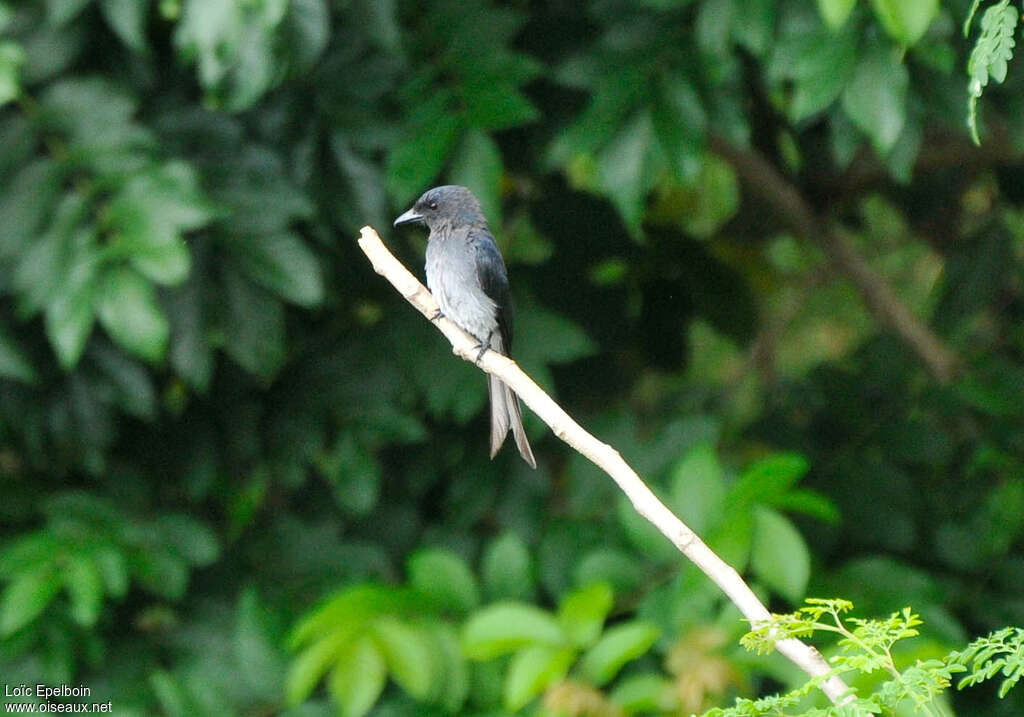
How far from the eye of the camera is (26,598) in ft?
10.2

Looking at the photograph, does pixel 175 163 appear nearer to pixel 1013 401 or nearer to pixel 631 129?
pixel 631 129

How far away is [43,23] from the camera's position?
3178 millimetres

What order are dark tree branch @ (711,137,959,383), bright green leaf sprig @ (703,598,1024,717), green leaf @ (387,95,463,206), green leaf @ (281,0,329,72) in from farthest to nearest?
dark tree branch @ (711,137,959,383) < green leaf @ (387,95,463,206) < green leaf @ (281,0,329,72) < bright green leaf sprig @ (703,598,1024,717)

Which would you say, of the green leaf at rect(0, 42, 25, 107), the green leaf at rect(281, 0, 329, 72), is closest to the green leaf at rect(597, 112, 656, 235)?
the green leaf at rect(281, 0, 329, 72)

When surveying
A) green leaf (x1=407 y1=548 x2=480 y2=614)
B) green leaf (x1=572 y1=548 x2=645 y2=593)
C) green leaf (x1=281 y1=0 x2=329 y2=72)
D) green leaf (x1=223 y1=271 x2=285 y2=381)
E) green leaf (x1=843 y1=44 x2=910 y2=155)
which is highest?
green leaf (x1=281 y1=0 x2=329 y2=72)

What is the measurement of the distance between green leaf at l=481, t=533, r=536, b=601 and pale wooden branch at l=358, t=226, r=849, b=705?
128 cm

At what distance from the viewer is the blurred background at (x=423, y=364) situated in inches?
116

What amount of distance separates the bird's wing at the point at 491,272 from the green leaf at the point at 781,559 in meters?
0.87

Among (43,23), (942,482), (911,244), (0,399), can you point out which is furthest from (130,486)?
(911,244)

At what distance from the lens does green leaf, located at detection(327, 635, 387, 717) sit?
3.11 meters

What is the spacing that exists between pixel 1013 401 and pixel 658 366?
46.3 inches

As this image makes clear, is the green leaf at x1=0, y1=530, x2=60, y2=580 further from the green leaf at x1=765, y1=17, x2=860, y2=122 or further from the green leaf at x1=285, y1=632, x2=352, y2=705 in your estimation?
the green leaf at x1=765, y1=17, x2=860, y2=122

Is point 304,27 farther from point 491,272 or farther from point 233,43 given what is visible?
point 491,272

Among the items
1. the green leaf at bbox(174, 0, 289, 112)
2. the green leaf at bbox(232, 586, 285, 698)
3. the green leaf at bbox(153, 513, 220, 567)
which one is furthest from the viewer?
the green leaf at bbox(153, 513, 220, 567)
